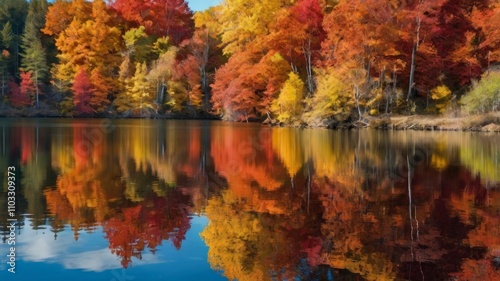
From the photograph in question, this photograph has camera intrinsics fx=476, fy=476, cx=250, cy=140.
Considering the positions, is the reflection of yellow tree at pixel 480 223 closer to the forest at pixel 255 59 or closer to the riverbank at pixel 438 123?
the riverbank at pixel 438 123

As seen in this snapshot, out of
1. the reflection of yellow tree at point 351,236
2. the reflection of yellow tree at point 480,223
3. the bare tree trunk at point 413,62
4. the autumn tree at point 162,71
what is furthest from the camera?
the autumn tree at point 162,71

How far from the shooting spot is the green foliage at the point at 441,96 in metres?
36.0

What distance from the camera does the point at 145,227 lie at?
8039 mm

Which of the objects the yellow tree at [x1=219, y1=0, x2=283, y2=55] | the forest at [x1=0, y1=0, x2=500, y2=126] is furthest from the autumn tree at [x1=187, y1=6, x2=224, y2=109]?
the yellow tree at [x1=219, y1=0, x2=283, y2=55]

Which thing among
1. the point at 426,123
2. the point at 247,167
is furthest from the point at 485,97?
the point at 247,167

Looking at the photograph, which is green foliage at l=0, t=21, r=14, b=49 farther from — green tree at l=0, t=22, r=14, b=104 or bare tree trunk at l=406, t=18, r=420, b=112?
bare tree trunk at l=406, t=18, r=420, b=112

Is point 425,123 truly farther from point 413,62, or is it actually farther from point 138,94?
point 138,94

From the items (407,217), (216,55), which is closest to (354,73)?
(216,55)

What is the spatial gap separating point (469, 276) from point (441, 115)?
32358mm

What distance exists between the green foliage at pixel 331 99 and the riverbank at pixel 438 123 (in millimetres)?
2184

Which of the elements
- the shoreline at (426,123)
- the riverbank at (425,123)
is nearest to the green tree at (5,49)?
the riverbank at (425,123)

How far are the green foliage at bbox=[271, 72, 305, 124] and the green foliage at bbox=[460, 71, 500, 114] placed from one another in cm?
1285

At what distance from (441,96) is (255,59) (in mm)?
17832

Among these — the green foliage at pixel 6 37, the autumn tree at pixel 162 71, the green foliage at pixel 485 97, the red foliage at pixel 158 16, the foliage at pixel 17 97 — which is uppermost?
the red foliage at pixel 158 16
